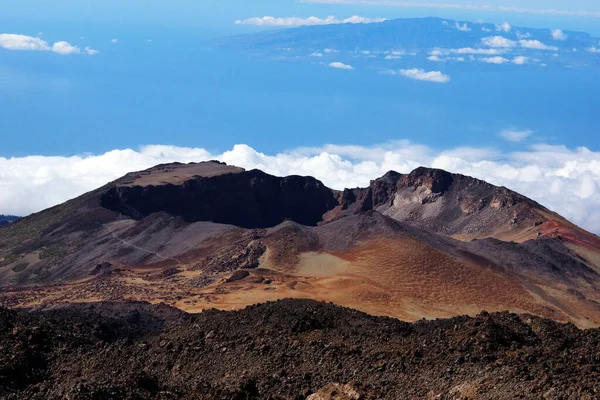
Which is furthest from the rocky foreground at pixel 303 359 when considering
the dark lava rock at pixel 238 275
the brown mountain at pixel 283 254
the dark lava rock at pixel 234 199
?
the dark lava rock at pixel 234 199

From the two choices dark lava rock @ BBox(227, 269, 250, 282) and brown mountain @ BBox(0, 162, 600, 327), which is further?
dark lava rock @ BBox(227, 269, 250, 282)

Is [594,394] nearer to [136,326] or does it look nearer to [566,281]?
[136,326]

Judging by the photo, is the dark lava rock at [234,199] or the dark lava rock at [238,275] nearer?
the dark lava rock at [238,275]

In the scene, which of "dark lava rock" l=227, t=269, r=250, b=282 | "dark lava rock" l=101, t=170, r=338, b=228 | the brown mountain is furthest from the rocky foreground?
"dark lava rock" l=101, t=170, r=338, b=228

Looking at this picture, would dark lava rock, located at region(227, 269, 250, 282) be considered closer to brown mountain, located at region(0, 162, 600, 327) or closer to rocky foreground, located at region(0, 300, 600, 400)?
brown mountain, located at region(0, 162, 600, 327)

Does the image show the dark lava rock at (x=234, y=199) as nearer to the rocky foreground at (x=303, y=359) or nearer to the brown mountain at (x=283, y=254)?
the brown mountain at (x=283, y=254)

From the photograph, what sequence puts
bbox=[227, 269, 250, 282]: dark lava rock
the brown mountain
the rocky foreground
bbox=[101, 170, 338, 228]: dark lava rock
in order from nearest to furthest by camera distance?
the rocky foreground
the brown mountain
bbox=[227, 269, 250, 282]: dark lava rock
bbox=[101, 170, 338, 228]: dark lava rock

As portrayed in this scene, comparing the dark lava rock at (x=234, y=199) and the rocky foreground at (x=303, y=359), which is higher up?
the rocky foreground at (x=303, y=359)
